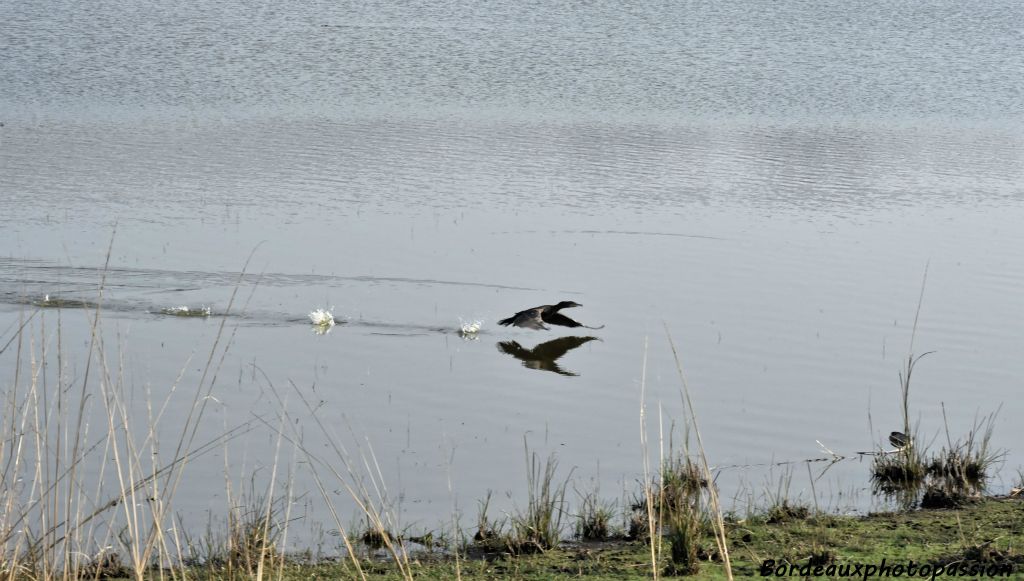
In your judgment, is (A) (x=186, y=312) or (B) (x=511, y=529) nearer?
(B) (x=511, y=529)

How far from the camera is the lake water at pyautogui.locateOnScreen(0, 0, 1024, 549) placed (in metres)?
8.38

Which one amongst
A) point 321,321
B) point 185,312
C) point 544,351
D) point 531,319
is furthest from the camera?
point 185,312

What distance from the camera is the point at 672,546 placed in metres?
5.13

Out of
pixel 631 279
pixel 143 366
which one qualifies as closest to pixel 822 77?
pixel 631 279

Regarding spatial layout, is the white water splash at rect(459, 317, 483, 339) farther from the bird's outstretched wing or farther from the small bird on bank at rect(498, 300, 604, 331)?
the bird's outstretched wing

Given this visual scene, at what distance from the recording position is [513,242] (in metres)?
14.2

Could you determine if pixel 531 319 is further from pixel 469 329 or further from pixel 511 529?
pixel 511 529

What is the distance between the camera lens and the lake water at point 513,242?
8.38 m

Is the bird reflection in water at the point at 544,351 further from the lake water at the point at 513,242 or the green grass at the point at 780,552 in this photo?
the green grass at the point at 780,552

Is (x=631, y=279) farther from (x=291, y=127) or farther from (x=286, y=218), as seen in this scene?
(x=291, y=127)

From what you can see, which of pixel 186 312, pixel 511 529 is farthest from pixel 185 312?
pixel 511 529

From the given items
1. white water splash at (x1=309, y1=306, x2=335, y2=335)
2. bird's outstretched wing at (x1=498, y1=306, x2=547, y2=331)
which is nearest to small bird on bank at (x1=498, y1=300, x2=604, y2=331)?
bird's outstretched wing at (x1=498, y1=306, x2=547, y2=331)

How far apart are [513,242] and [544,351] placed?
3.70m

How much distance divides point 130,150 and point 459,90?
31.6 feet
